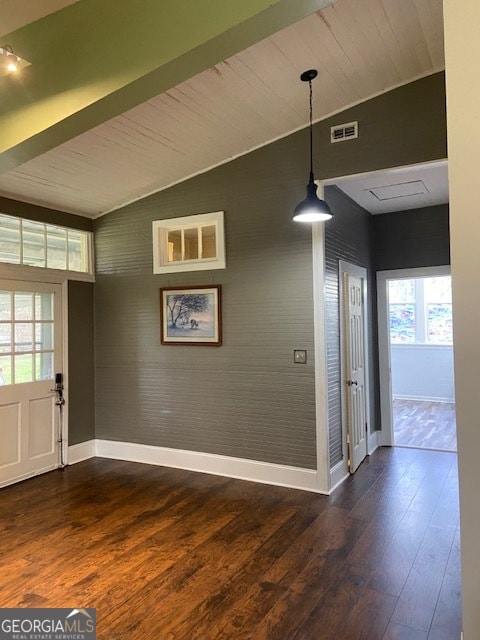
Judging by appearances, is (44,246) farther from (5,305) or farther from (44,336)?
(44,336)

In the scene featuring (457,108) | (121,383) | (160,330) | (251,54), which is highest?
(251,54)

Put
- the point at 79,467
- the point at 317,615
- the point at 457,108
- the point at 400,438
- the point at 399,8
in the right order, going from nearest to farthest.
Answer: the point at 457,108
the point at 317,615
the point at 399,8
the point at 79,467
the point at 400,438

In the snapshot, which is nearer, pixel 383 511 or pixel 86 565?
pixel 86 565

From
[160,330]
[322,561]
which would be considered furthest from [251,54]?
[322,561]

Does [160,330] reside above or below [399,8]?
below

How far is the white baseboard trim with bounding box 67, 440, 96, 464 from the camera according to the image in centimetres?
483

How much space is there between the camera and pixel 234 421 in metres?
4.27

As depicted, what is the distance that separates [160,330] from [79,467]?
5.71 ft

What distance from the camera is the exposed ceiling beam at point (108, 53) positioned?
188 cm

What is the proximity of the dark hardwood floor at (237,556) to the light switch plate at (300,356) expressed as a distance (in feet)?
3.86

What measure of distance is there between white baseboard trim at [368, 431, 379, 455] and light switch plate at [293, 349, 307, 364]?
182 cm

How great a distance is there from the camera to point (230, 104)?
343 centimetres

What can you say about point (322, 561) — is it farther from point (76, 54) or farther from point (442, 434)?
point (442, 434)

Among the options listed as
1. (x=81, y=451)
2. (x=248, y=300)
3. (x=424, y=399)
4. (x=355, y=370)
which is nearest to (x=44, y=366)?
(x=81, y=451)
